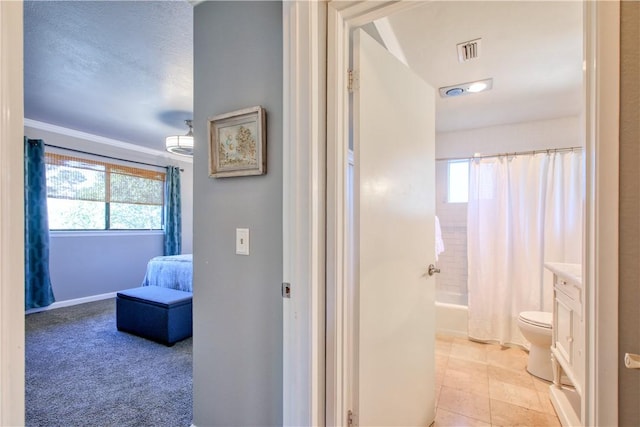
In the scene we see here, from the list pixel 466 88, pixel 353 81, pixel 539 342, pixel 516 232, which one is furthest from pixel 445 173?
pixel 353 81

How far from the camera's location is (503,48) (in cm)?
182

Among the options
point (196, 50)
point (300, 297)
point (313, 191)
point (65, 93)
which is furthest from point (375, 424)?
point (65, 93)

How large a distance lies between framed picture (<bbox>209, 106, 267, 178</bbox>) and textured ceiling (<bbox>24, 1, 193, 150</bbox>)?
879mm

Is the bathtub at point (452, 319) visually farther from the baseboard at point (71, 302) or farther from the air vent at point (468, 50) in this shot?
the baseboard at point (71, 302)

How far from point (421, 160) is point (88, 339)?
11.1 feet

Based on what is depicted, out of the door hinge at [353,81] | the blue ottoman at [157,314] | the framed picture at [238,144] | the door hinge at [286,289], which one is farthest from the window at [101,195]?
the door hinge at [353,81]

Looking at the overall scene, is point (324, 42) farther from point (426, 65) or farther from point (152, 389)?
point (152, 389)

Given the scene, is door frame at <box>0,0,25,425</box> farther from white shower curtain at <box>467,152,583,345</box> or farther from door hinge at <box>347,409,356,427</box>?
white shower curtain at <box>467,152,583,345</box>

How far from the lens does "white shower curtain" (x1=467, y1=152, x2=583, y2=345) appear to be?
2783 millimetres

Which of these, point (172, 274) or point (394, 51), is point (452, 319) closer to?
point (394, 51)

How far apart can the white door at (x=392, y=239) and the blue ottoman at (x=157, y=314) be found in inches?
86.3

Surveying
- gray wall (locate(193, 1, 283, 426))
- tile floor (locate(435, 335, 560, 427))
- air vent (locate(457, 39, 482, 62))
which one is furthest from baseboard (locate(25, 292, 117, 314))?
air vent (locate(457, 39, 482, 62))

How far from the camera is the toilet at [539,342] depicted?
2.25 metres

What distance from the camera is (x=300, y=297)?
114cm
